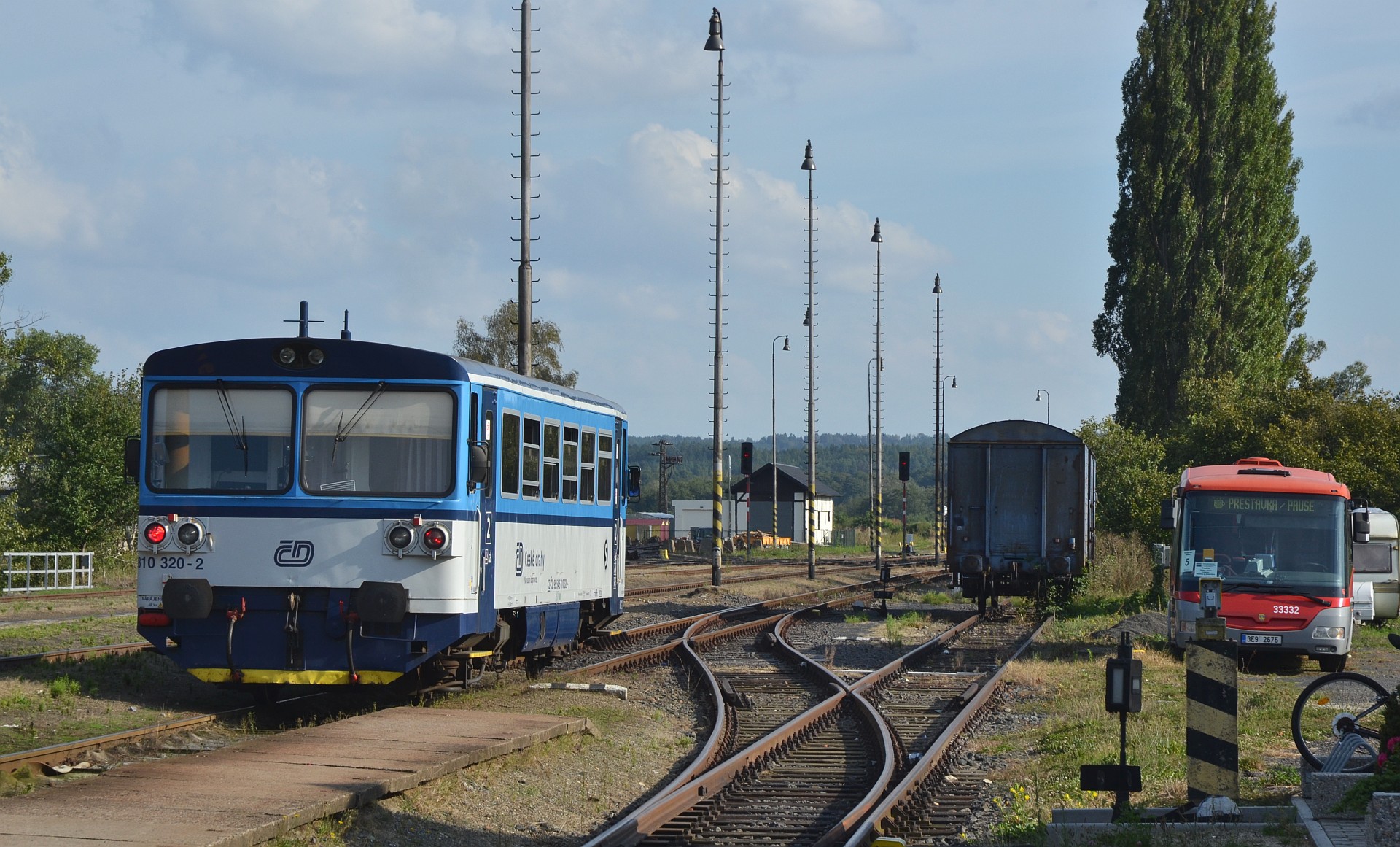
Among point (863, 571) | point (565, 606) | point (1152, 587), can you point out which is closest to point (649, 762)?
point (565, 606)

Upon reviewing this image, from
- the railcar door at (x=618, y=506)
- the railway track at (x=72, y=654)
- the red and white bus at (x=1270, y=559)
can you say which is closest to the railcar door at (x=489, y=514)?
the railway track at (x=72, y=654)

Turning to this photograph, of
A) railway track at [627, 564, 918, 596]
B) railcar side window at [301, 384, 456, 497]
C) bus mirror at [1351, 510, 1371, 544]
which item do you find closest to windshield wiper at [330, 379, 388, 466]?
railcar side window at [301, 384, 456, 497]

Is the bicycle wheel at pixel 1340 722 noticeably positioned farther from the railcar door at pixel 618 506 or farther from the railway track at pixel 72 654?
the railway track at pixel 72 654

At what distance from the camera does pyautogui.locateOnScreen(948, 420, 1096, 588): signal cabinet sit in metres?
26.8

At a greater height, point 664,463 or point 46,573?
point 664,463

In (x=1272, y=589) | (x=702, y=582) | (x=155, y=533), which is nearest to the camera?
(x=155, y=533)

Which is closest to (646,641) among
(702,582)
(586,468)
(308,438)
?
(586,468)

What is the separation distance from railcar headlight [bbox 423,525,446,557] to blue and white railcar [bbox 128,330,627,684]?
0.01 metres

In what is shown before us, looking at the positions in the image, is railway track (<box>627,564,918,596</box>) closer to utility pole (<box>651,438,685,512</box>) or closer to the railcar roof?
the railcar roof

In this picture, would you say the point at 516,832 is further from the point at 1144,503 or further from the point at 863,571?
the point at 863,571

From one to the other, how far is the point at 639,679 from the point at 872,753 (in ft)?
16.7

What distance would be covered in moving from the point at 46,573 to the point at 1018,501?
2092 centimetres

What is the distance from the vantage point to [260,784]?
8977mm

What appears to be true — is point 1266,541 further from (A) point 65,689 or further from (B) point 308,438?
(A) point 65,689
